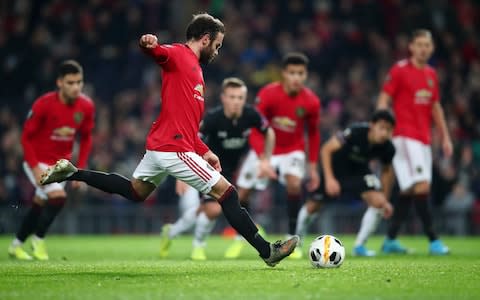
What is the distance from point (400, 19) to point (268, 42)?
11.0 feet

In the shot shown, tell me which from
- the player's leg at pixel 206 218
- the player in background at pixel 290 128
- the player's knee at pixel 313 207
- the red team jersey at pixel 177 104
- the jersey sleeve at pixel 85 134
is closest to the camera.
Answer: the red team jersey at pixel 177 104

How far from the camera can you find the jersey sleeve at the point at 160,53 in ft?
25.8

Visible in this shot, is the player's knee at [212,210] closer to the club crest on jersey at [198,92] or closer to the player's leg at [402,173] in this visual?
the player's leg at [402,173]

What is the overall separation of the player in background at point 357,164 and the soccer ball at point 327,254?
3.12m

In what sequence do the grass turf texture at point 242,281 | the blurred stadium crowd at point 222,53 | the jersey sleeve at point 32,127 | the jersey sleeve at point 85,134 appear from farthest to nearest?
the blurred stadium crowd at point 222,53 < the jersey sleeve at point 85,134 < the jersey sleeve at point 32,127 < the grass turf texture at point 242,281

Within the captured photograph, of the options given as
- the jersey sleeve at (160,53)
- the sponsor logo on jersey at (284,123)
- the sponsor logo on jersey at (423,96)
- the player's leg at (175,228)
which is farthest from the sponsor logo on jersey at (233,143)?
the jersey sleeve at (160,53)

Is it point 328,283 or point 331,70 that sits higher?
point 331,70

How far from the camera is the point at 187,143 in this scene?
844 centimetres

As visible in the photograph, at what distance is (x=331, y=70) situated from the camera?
2248 cm

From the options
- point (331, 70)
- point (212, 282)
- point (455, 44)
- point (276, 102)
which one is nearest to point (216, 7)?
point (331, 70)

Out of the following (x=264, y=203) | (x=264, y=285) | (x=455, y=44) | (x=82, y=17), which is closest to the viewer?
(x=264, y=285)

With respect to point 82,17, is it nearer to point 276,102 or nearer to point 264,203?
point 264,203

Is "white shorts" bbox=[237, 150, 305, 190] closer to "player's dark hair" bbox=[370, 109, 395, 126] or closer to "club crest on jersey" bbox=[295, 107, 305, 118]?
"club crest on jersey" bbox=[295, 107, 305, 118]

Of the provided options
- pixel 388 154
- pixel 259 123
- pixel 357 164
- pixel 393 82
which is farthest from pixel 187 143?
pixel 393 82
